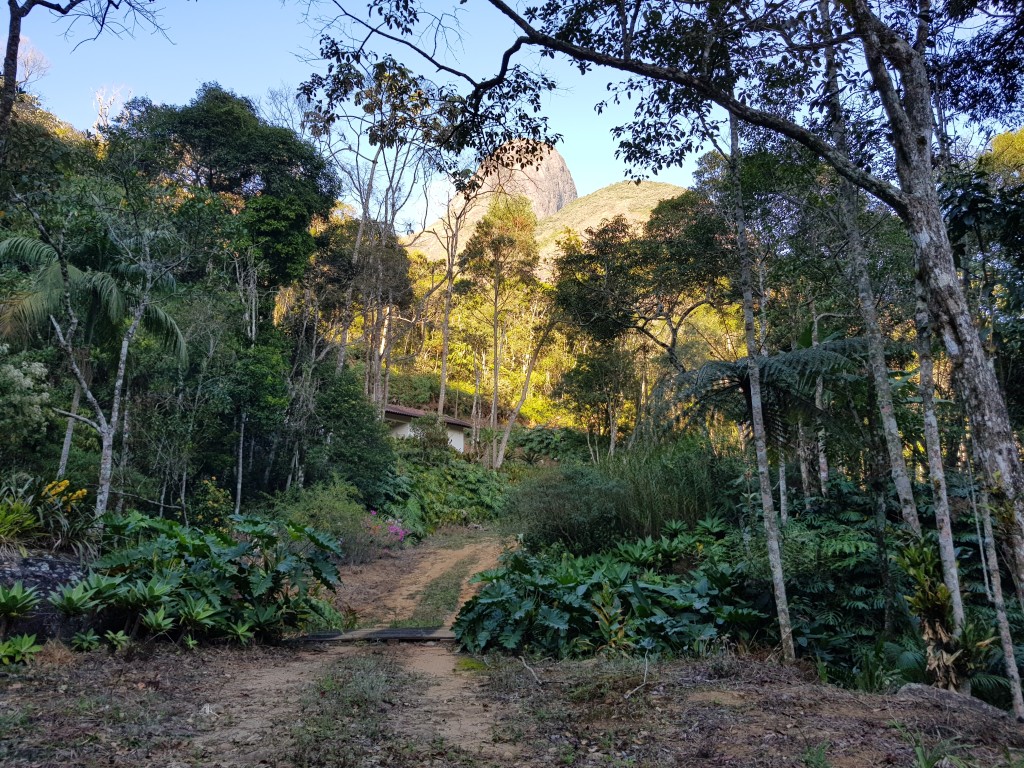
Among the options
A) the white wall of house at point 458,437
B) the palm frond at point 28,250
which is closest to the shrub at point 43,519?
the palm frond at point 28,250

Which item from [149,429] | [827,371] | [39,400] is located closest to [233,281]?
[149,429]

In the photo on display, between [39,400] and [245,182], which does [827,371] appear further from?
[245,182]

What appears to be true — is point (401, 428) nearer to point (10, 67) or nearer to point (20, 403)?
point (20, 403)

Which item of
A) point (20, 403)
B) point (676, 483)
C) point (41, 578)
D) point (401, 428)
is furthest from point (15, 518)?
point (401, 428)

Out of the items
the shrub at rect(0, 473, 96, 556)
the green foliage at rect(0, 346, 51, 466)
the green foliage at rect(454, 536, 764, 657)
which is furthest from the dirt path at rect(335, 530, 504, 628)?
the green foliage at rect(0, 346, 51, 466)

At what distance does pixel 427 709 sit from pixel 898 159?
5.40 m

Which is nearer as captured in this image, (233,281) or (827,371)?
(827,371)

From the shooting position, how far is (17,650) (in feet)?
17.9

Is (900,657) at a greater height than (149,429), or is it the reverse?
(149,429)

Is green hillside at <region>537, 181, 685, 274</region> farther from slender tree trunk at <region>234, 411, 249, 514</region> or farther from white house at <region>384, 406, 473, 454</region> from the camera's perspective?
slender tree trunk at <region>234, 411, 249, 514</region>

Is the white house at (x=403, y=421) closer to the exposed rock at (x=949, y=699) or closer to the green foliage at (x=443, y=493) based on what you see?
the green foliage at (x=443, y=493)

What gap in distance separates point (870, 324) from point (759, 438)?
2.02 meters

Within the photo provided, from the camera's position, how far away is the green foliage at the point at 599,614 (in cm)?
664

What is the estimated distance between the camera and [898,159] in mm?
5133
